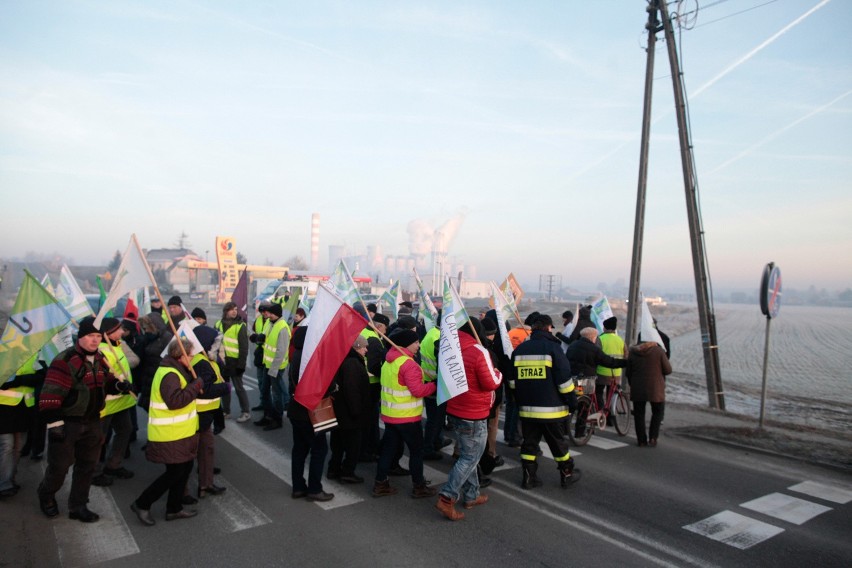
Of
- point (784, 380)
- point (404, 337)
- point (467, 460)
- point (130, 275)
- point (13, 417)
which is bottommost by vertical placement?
point (784, 380)

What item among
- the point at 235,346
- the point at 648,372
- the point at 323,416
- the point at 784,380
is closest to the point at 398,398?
the point at 323,416

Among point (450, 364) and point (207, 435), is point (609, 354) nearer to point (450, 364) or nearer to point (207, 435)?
point (450, 364)

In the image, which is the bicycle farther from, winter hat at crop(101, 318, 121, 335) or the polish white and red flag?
winter hat at crop(101, 318, 121, 335)

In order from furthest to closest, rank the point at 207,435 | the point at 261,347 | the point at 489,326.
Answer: the point at 261,347, the point at 489,326, the point at 207,435

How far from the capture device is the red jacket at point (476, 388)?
19.2ft

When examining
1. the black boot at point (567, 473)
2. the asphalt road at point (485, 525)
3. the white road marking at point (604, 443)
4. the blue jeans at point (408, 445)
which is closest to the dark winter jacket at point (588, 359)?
the white road marking at point (604, 443)

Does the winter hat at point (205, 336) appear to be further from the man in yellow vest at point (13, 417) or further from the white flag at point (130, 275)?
the man in yellow vest at point (13, 417)

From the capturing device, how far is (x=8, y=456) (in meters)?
6.02

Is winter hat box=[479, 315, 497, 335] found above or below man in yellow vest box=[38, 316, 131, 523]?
above

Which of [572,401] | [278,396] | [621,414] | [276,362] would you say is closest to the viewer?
[572,401]

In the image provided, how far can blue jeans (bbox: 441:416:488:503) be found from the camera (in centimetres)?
570

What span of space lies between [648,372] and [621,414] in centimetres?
151

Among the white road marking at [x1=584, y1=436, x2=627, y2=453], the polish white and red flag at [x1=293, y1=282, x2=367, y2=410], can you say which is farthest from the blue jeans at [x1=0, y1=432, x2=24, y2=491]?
the white road marking at [x1=584, y1=436, x2=627, y2=453]

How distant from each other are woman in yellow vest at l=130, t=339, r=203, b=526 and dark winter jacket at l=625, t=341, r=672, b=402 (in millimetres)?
6265
